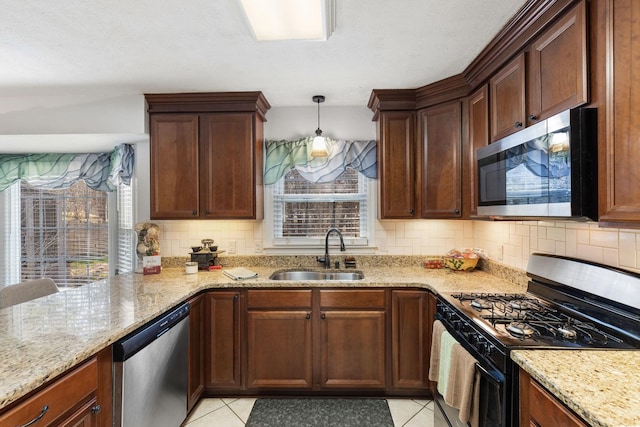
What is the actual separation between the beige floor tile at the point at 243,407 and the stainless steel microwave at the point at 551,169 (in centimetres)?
209

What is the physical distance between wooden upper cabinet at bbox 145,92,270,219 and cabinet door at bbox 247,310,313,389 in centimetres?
89

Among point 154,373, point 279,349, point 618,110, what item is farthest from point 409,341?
point 618,110

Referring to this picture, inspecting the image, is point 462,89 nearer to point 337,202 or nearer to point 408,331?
point 337,202

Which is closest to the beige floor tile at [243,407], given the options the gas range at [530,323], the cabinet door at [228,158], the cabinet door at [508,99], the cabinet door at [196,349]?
the cabinet door at [196,349]

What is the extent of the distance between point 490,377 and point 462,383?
0.22 meters

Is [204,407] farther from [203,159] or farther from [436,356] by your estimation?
[203,159]

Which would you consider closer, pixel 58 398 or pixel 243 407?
pixel 58 398

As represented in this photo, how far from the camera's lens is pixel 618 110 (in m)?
1.16

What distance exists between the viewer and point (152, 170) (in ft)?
9.14

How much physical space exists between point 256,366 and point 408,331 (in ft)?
3.75

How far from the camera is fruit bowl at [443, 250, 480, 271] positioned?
2.69m

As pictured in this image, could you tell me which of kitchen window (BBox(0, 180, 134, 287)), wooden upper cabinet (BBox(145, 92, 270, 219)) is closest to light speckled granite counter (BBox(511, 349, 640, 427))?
wooden upper cabinet (BBox(145, 92, 270, 219))

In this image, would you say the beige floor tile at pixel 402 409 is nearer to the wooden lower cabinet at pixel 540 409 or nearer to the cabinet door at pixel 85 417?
the wooden lower cabinet at pixel 540 409

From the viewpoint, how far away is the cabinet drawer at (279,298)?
2420 millimetres
